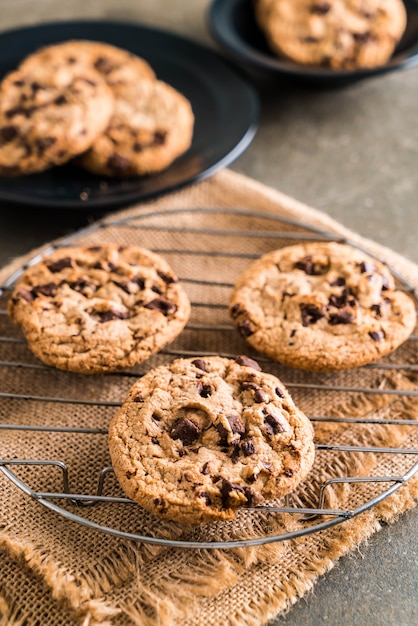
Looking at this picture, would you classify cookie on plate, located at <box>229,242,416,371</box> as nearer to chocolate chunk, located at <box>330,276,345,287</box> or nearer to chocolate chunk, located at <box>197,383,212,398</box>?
chocolate chunk, located at <box>330,276,345,287</box>

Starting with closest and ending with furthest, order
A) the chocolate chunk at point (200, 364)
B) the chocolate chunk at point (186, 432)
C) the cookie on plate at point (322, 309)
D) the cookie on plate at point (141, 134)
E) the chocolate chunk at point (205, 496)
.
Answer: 1. the chocolate chunk at point (205, 496)
2. the chocolate chunk at point (186, 432)
3. the chocolate chunk at point (200, 364)
4. the cookie on plate at point (322, 309)
5. the cookie on plate at point (141, 134)

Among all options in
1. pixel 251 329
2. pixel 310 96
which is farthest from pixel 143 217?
pixel 310 96

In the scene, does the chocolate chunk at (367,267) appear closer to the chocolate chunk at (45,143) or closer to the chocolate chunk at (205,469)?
the chocolate chunk at (205,469)

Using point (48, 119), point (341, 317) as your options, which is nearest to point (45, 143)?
point (48, 119)

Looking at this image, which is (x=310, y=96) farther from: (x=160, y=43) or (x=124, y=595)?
(x=124, y=595)

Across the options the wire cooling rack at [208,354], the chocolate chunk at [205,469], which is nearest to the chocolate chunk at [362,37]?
the wire cooling rack at [208,354]

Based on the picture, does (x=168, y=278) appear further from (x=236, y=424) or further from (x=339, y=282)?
(x=236, y=424)
